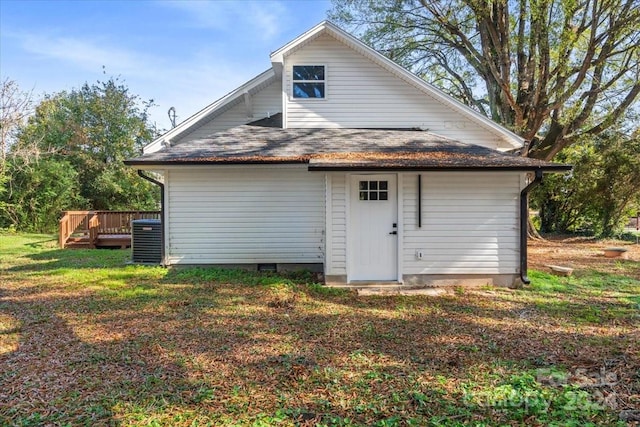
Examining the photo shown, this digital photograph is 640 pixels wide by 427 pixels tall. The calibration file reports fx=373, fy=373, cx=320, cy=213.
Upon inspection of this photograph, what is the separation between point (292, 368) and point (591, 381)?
267 centimetres

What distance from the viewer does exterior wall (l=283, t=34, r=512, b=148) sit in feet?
30.8

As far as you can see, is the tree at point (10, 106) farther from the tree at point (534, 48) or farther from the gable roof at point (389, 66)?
the tree at point (534, 48)

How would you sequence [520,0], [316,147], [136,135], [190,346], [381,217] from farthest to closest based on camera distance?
1. [136,135]
2. [520,0]
3. [316,147]
4. [381,217]
5. [190,346]

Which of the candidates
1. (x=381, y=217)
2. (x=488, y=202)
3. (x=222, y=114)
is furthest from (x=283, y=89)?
(x=488, y=202)

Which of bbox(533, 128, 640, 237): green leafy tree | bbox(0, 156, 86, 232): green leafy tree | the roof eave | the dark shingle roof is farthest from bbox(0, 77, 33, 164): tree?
bbox(533, 128, 640, 237): green leafy tree

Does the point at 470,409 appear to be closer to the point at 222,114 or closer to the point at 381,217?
the point at 381,217

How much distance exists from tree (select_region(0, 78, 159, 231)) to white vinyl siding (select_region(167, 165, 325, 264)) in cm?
1254

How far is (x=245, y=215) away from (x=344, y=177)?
9.43ft

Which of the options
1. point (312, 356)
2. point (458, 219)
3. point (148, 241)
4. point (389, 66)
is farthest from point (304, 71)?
point (312, 356)

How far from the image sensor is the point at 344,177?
22.9ft

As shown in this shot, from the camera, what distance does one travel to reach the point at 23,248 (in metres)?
12.6

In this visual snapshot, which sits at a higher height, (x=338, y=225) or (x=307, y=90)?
(x=307, y=90)

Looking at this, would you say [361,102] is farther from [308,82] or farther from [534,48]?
[534,48]

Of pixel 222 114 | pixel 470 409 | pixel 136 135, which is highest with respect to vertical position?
pixel 136 135
